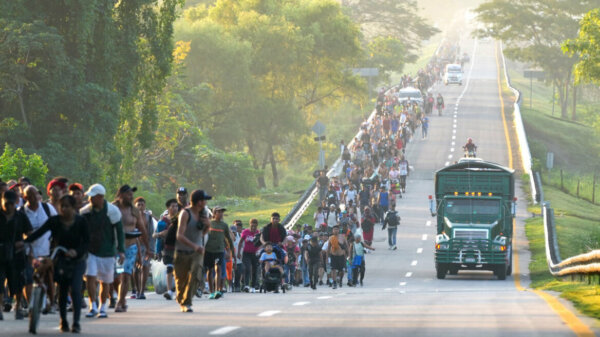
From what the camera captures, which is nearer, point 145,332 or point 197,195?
point 145,332

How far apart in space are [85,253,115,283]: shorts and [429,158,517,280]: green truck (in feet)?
61.3

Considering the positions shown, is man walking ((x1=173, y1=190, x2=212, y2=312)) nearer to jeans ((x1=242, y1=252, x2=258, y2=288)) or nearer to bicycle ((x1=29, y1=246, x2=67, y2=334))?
bicycle ((x1=29, y1=246, x2=67, y2=334))

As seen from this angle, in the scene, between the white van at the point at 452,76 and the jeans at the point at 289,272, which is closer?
the jeans at the point at 289,272

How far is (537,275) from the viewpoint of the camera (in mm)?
34031

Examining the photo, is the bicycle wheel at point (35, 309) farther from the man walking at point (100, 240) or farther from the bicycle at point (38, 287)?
the man walking at point (100, 240)

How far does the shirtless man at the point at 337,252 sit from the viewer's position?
29355 millimetres

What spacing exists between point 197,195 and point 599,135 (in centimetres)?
8713

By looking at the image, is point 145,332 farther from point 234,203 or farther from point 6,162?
point 234,203

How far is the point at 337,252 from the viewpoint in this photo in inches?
1158

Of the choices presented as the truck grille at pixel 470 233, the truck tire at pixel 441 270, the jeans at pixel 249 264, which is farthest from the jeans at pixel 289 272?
the truck grille at pixel 470 233

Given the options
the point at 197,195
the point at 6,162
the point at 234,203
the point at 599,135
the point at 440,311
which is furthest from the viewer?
the point at 599,135

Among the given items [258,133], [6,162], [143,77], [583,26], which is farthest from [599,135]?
[6,162]

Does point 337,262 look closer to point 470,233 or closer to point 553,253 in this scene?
point 470,233

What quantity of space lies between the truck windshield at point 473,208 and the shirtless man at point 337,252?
16.2ft
